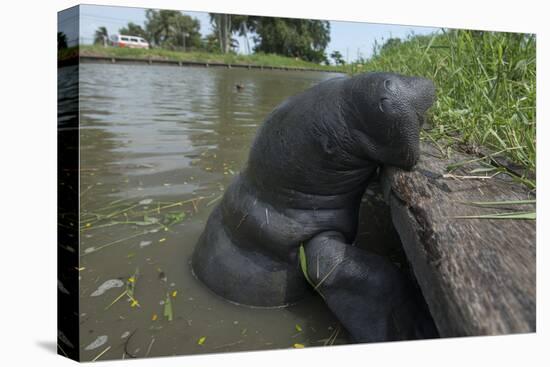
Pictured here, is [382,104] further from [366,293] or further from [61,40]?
[61,40]

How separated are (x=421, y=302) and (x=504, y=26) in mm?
2365

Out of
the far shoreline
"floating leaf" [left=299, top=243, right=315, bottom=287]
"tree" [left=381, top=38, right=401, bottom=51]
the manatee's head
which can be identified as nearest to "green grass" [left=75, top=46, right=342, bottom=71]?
the far shoreline

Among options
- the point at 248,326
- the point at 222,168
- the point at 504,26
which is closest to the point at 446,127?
the point at 504,26

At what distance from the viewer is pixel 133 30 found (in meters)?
2.85

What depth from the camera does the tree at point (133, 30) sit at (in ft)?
9.23

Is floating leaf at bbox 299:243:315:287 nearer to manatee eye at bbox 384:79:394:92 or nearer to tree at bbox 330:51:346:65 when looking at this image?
manatee eye at bbox 384:79:394:92

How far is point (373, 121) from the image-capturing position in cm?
250

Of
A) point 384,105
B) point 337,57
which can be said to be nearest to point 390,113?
point 384,105

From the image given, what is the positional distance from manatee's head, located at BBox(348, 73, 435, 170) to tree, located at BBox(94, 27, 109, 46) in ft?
4.88

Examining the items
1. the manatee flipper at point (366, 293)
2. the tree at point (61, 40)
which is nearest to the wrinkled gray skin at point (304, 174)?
the manatee flipper at point (366, 293)

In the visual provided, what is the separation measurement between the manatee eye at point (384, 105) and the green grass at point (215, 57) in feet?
3.48

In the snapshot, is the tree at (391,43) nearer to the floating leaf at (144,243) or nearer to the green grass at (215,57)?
the green grass at (215,57)

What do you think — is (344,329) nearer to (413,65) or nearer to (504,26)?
(413,65)

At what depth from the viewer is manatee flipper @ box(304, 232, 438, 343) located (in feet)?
8.57
